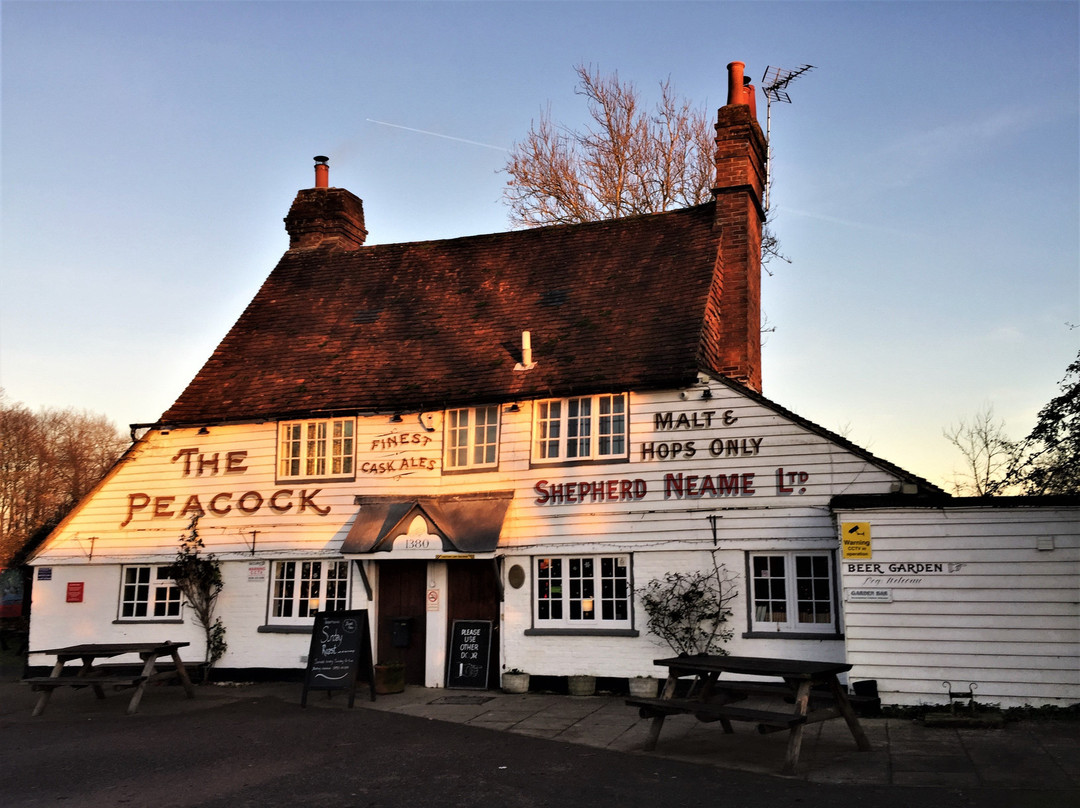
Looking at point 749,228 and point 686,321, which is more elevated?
point 749,228

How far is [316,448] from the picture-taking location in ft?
54.1

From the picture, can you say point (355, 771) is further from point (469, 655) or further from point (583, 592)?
point (583, 592)

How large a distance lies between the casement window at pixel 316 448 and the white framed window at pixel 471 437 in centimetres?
176

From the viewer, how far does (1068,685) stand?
35.7ft

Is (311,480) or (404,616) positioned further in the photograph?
(311,480)

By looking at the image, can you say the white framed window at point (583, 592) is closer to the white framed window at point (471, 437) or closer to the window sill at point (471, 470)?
the window sill at point (471, 470)

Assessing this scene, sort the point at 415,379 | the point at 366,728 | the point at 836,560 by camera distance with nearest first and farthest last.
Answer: the point at 366,728 → the point at 836,560 → the point at 415,379

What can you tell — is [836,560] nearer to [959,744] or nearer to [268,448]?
[959,744]

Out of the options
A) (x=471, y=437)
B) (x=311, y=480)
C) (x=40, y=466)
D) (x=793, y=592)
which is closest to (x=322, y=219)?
(x=311, y=480)

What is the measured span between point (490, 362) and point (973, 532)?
7.83 metres

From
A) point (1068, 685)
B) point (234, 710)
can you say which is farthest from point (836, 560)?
point (234, 710)

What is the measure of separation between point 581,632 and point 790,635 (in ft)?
9.89

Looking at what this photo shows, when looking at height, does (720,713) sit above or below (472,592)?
below

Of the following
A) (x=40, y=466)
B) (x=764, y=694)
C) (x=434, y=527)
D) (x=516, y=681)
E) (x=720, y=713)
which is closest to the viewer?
(x=720, y=713)
